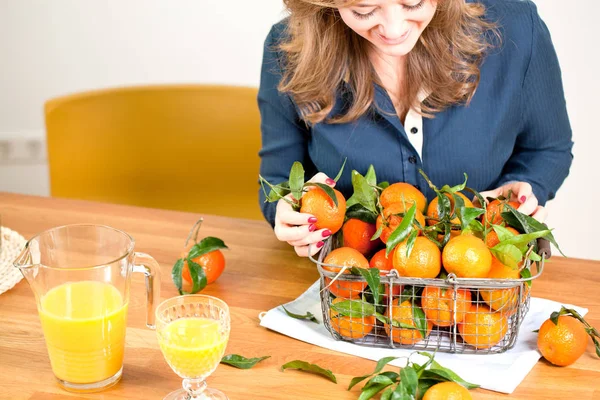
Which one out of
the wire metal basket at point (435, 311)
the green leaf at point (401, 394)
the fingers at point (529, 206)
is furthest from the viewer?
the fingers at point (529, 206)

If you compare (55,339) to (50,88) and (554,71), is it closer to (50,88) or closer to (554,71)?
(554,71)

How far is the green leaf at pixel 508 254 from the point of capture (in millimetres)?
1192

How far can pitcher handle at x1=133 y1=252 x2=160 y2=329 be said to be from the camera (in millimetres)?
1231

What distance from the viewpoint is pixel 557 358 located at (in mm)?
1235

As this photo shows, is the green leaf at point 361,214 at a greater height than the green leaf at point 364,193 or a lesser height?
lesser

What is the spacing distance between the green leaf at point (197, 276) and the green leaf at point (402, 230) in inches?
16.0

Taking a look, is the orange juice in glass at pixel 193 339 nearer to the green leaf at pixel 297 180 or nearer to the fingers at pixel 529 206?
the green leaf at pixel 297 180

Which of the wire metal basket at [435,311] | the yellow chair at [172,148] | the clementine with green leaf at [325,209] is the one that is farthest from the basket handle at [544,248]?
the yellow chair at [172,148]

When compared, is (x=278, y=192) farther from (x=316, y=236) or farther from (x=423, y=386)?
(x=423, y=386)

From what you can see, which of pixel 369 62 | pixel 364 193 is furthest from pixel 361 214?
pixel 369 62

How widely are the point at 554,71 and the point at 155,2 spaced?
188cm

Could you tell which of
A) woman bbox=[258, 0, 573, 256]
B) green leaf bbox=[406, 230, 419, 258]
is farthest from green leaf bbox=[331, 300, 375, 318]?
woman bbox=[258, 0, 573, 256]

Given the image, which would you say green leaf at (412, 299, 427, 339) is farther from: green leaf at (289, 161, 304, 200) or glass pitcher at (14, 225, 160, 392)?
glass pitcher at (14, 225, 160, 392)

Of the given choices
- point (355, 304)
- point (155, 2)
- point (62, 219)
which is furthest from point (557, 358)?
point (155, 2)
